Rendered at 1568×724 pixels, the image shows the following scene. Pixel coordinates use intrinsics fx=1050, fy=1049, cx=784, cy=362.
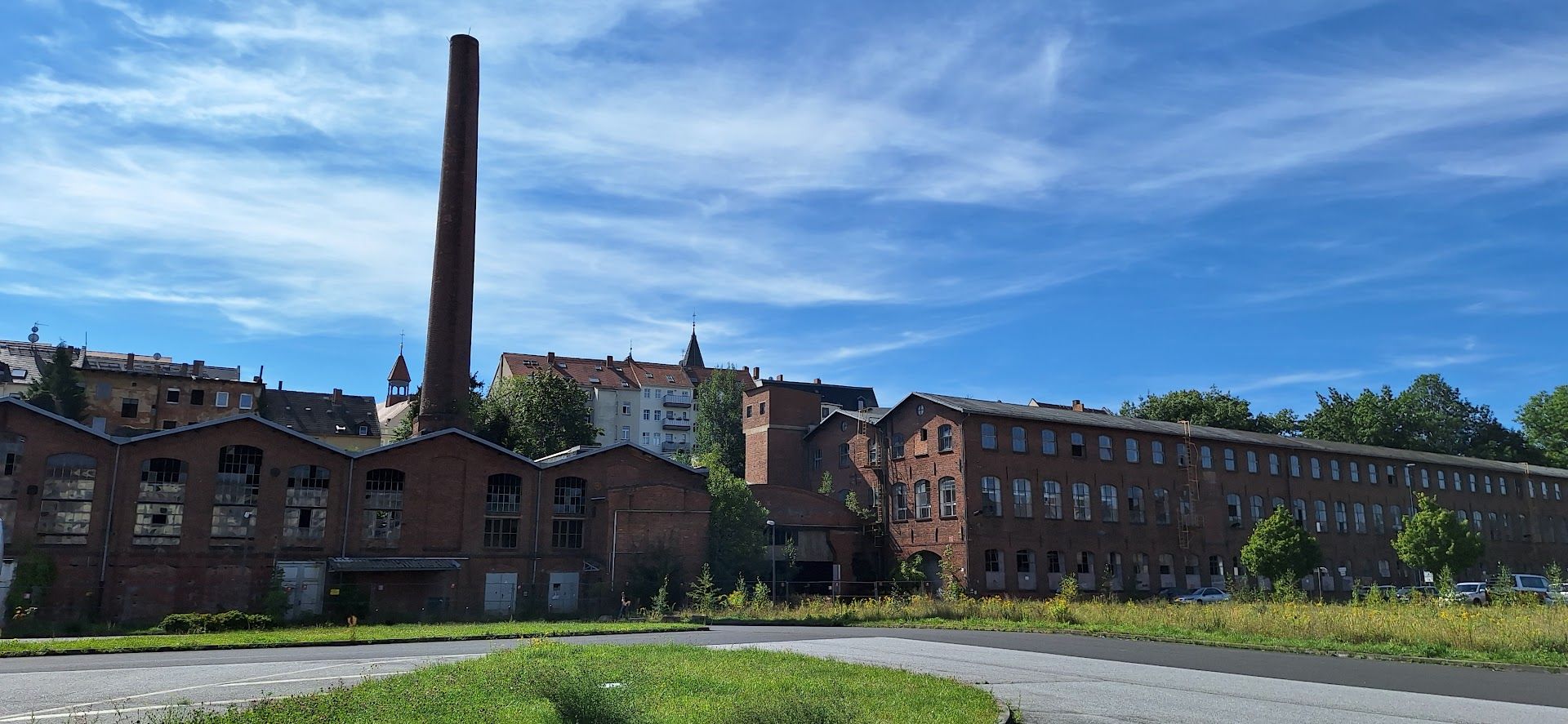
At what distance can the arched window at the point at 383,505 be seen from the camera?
146ft

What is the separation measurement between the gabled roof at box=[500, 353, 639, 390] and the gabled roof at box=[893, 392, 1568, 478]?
1973 inches

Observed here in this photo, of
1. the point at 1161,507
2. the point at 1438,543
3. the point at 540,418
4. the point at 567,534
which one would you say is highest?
the point at 540,418

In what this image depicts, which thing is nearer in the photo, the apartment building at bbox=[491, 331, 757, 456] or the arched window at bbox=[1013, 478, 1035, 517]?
the arched window at bbox=[1013, 478, 1035, 517]

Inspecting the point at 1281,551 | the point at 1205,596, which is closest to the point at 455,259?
the point at 1205,596

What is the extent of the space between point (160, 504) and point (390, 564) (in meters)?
8.90

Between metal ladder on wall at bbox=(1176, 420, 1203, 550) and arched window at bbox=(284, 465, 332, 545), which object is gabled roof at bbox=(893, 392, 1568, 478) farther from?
arched window at bbox=(284, 465, 332, 545)

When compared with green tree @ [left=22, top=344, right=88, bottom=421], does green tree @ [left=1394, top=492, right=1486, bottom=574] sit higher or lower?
lower

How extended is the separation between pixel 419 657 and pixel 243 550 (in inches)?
968

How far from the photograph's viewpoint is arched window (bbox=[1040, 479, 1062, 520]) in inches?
2103

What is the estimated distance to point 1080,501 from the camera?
179ft

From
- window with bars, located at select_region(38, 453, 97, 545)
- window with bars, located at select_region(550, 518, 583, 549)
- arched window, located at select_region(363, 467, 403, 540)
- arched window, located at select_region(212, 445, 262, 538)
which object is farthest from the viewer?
window with bars, located at select_region(550, 518, 583, 549)

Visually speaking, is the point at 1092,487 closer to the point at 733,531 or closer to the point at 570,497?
the point at 733,531

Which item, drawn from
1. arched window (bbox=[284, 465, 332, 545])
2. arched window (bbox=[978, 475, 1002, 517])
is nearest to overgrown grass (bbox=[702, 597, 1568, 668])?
arched window (bbox=[978, 475, 1002, 517])

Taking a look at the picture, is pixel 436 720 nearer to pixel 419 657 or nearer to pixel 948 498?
pixel 419 657
